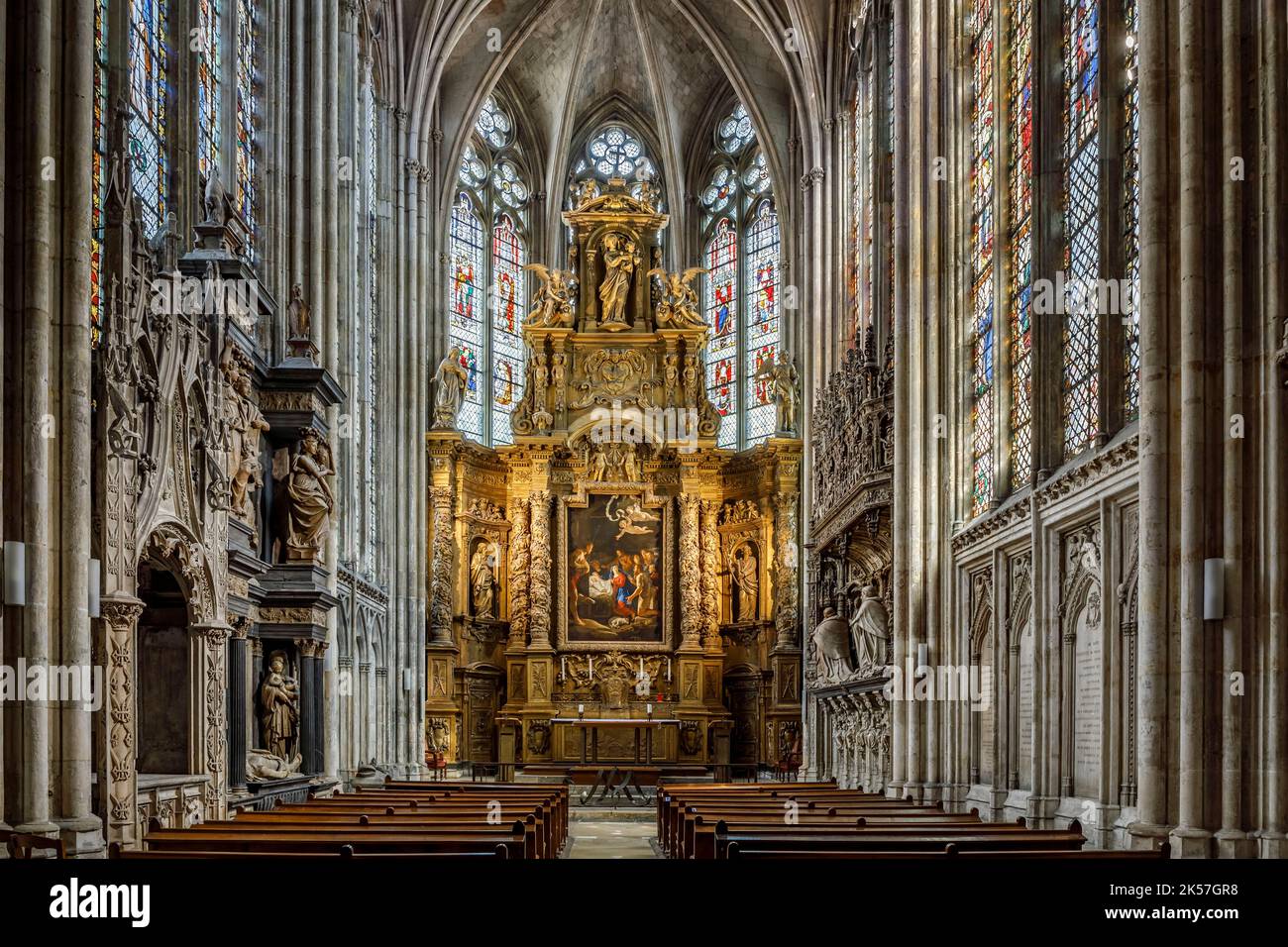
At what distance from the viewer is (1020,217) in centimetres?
2050

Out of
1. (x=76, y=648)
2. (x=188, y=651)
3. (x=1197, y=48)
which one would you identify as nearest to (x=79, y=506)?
(x=76, y=648)

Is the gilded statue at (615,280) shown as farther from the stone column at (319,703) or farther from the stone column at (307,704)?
the stone column at (307,704)

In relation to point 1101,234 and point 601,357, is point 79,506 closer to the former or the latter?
point 1101,234

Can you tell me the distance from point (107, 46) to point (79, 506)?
7250 mm

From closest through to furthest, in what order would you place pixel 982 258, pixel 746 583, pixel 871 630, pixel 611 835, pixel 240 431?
pixel 240 431 → pixel 982 258 → pixel 611 835 → pixel 871 630 → pixel 746 583

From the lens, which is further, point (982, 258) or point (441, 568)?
point (441, 568)

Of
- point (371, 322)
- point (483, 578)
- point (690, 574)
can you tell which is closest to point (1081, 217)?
point (371, 322)

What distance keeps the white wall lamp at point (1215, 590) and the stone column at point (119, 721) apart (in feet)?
30.6

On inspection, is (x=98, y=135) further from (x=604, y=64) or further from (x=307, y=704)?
(x=604, y=64)

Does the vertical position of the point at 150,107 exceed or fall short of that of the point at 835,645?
it exceeds it

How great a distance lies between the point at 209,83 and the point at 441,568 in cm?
1736

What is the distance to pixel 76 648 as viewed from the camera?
1279cm

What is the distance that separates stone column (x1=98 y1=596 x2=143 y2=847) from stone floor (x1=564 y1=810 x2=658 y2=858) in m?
7.76

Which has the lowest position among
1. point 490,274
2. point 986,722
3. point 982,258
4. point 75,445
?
point 986,722
